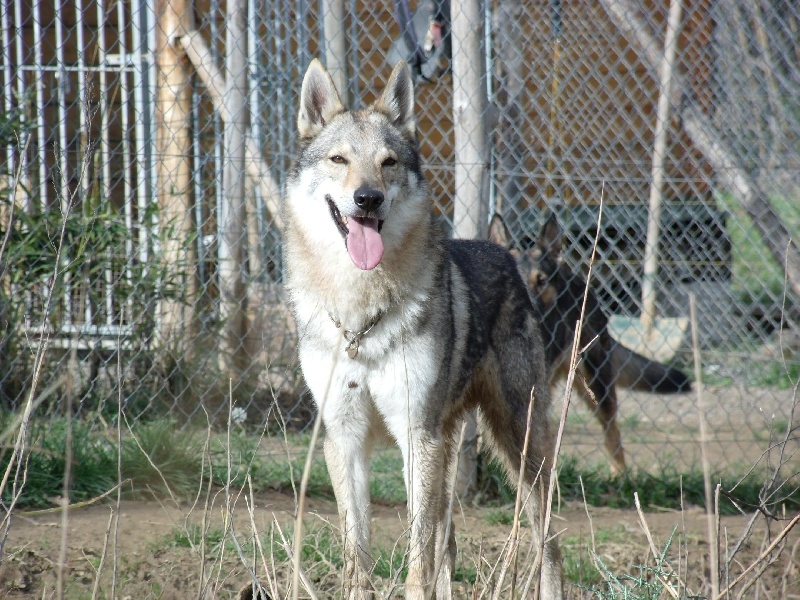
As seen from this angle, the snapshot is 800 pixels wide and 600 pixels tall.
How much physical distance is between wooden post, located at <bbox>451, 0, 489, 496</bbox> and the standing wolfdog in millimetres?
1098

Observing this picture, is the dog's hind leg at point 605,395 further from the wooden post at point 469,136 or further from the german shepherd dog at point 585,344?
the wooden post at point 469,136

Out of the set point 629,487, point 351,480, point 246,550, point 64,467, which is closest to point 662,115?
point 629,487

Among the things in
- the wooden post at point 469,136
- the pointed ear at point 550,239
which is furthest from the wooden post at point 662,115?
the wooden post at point 469,136

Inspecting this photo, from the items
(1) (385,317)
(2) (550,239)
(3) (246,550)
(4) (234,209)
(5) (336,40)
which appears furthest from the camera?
(4) (234,209)

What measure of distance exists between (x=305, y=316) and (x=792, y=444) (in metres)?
4.17

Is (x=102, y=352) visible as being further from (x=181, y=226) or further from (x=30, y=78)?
(x=30, y=78)

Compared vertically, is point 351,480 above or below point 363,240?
below

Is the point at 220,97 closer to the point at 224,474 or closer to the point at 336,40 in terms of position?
the point at 336,40

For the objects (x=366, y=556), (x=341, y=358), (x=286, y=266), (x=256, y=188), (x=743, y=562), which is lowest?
(x=743, y=562)

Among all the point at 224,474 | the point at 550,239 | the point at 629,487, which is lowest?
the point at 629,487

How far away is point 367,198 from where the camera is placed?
2.96m

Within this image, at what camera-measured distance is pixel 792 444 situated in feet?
→ 18.8

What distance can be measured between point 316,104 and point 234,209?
2374 millimetres

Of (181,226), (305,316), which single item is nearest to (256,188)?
(181,226)
